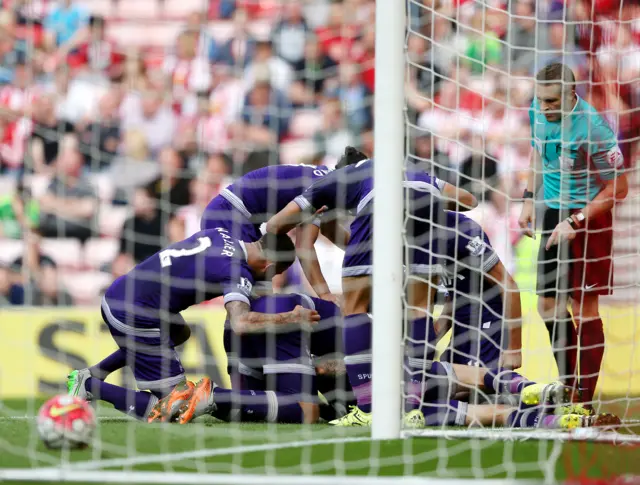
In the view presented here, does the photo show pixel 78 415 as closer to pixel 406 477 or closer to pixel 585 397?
pixel 406 477

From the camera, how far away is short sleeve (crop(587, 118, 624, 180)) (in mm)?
4934

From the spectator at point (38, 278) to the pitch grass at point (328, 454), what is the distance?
7.55ft

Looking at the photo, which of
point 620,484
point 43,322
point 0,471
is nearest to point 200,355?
point 43,322

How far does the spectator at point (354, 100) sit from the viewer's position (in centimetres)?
621

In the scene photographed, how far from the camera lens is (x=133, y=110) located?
6.52 meters

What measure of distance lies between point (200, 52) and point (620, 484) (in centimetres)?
466

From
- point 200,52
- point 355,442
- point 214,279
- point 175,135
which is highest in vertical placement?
point 200,52

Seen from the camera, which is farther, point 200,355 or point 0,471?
point 200,355

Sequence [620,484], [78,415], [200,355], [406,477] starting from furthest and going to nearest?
[200,355] < [78,415] < [406,477] < [620,484]

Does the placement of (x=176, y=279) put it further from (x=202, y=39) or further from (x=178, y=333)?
(x=202, y=39)

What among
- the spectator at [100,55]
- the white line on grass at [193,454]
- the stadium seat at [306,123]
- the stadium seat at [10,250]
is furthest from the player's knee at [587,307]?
the stadium seat at [10,250]

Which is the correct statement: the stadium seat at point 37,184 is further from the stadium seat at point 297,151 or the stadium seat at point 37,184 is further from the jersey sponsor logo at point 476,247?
the jersey sponsor logo at point 476,247

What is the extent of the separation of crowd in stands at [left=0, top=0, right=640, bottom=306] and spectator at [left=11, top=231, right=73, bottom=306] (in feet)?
0.03

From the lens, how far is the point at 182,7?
7961 millimetres
